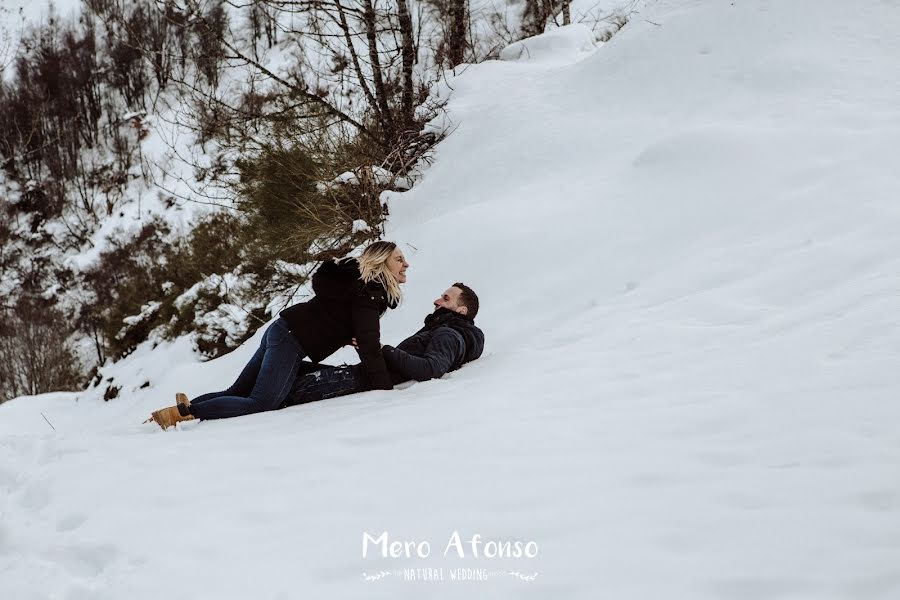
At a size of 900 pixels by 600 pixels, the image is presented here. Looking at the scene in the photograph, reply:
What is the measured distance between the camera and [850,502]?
4.74 ft

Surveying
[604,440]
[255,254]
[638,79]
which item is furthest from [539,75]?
[604,440]

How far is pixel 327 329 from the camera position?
3182 mm

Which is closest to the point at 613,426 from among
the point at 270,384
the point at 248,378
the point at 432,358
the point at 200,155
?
the point at 432,358

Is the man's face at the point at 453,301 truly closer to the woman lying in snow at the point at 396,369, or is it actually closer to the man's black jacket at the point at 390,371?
the woman lying in snow at the point at 396,369

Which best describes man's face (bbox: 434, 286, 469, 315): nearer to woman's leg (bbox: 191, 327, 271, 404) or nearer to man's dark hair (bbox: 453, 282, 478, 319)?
man's dark hair (bbox: 453, 282, 478, 319)

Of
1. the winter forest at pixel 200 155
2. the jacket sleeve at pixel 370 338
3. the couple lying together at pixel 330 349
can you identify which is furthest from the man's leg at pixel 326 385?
the winter forest at pixel 200 155

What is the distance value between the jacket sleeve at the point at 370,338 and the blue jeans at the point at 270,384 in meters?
0.36

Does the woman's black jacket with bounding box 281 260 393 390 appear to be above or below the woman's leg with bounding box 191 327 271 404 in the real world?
above

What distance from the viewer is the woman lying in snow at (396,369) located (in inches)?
128

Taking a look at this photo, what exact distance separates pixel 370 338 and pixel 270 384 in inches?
24.7

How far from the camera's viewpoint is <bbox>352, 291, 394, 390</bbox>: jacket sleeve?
3121mm

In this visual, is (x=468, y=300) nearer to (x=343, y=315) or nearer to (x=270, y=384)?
(x=343, y=315)

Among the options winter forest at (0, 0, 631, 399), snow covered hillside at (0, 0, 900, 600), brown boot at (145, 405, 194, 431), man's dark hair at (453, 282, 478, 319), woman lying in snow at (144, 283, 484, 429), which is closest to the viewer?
snow covered hillside at (0, 0, 900, 600)

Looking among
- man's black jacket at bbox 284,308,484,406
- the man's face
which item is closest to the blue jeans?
man's black jacket at bbox 284,308,484,406
